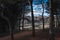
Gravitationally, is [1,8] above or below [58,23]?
above

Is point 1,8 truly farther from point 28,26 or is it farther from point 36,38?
point 28,26

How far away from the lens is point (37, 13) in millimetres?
26984

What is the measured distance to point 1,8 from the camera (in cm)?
1672

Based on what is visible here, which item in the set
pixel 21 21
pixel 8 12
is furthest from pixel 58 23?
pixel 8 12

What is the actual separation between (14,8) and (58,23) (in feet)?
29.1

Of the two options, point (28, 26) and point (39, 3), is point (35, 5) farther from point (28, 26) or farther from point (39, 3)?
point (28, 26)

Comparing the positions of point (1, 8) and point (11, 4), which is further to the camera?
point (1, 8)

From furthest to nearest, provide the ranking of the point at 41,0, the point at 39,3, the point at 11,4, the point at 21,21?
the point at 21,21 < the point at 39,3 < the point at 41,0 < the point at 11,4

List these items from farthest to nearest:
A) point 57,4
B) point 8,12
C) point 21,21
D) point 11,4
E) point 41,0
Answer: point 21,21 → point 41,0 → point 57,4 → point 8,12 → point 11,4

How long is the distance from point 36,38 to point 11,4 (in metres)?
3.87

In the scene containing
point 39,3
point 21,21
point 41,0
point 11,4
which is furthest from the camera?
point 21,21

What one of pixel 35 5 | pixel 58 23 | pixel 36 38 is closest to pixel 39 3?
pixel 35 5

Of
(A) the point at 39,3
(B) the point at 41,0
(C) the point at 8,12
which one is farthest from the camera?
(A) the point at 39,3

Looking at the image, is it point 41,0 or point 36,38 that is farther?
point 41,0
